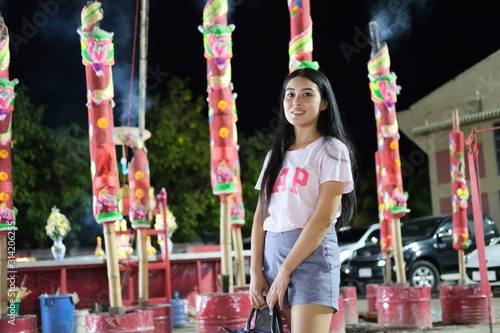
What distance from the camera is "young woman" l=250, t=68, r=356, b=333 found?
8.11ft

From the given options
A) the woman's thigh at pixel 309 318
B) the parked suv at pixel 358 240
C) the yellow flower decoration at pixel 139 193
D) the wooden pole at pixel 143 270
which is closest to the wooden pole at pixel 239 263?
the wooden pole at pixel 143 270

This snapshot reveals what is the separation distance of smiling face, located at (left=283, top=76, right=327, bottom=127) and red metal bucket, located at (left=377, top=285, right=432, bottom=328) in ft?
16.8

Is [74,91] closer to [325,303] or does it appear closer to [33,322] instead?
[33,322]

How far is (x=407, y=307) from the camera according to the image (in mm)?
7363

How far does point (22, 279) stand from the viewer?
29.8ft

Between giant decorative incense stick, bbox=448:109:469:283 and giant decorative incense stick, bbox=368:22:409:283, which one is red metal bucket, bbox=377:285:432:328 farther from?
giant decorative incense stick, bbox=448:109:469:283

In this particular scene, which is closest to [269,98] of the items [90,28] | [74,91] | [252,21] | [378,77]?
[252,21]

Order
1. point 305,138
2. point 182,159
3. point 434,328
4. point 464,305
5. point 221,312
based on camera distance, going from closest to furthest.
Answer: point 305,138
point 221,312
point 434,328
point 464,305
point 182,159

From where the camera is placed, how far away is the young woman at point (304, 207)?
2.47m

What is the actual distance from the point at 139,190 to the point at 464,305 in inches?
152

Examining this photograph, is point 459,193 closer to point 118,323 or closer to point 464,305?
point 464,305

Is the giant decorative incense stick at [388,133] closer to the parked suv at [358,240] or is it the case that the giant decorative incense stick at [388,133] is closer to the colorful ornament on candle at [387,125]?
the colorful ornament on candle at [387,125]

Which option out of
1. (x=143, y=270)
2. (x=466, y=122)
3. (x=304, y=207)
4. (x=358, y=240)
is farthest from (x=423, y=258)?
(x=304, y=207)

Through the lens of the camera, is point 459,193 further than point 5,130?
Yes
